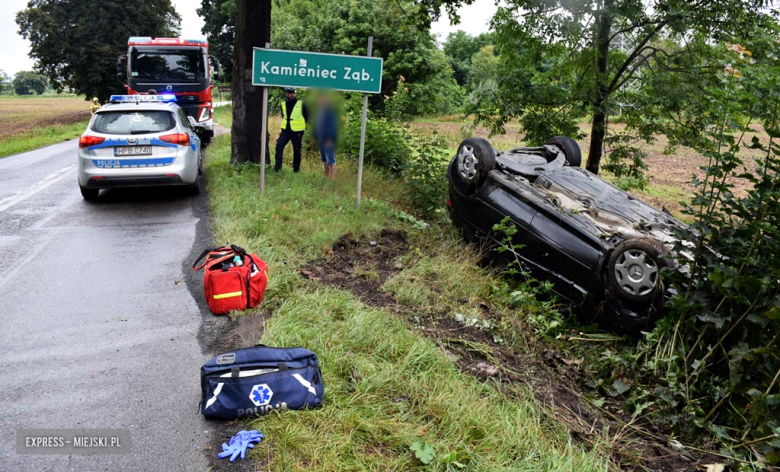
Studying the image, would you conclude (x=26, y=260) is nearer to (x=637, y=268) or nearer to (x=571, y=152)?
(x=637, y=268)

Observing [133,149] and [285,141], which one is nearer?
[133,149]

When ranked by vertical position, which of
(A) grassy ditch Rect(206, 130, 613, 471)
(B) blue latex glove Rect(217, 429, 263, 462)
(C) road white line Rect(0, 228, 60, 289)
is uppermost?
(A) grassy ditch Rect(206, 130, 613, 471)

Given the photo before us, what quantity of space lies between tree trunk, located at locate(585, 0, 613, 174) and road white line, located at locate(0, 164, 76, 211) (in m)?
9.59

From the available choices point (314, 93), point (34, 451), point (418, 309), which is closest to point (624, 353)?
point (418, 309)

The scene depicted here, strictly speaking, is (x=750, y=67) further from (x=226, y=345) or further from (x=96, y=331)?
(x=96, y=331)

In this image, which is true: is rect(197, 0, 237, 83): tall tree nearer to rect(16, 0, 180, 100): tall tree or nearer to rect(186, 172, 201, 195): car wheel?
rect(16, 0, 180, 100): tall tree

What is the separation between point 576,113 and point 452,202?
391 cm

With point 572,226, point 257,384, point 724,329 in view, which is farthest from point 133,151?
point 724,329

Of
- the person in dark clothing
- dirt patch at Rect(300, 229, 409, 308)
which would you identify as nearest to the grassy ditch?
dirt patch at Rect(300, 229, 409, 308)

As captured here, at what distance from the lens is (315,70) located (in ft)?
27.7

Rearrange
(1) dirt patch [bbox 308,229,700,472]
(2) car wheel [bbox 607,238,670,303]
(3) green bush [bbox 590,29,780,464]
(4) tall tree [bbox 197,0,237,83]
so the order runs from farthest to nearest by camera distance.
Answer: (4) tall tree [bbox 197,0,237,83]
(2) car wheel [bbox 607,238,670,303]
(3) green bush [bbox 590,29,780,464]
(1) dirt patch [bbox 308,229,700,472]

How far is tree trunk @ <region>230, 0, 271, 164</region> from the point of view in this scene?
1065cm

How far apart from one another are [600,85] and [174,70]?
1317 centimetres

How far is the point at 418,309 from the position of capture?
5.36 metres
